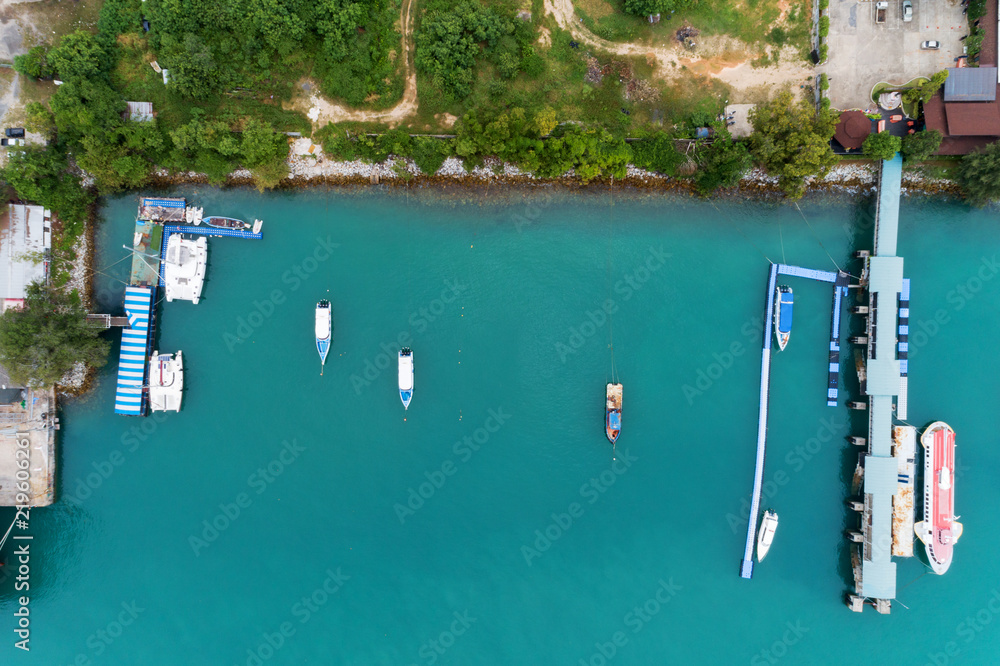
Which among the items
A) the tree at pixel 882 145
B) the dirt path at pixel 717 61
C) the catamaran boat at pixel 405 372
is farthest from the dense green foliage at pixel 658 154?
the catamaran boat at pixel 405 372

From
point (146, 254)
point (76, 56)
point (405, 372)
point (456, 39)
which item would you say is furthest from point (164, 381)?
point (456, 39)

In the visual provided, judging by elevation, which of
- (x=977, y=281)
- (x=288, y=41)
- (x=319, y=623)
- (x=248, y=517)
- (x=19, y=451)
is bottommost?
(x=319, y=623)

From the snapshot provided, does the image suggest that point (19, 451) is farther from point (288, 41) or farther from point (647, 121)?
point (647, 121)

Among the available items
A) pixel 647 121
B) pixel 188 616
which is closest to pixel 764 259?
pixel 647 121

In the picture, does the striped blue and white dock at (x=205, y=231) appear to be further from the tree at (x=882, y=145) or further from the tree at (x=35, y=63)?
the tree at (x=882, y=145)

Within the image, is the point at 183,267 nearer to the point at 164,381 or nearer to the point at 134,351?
the point at 134,351
